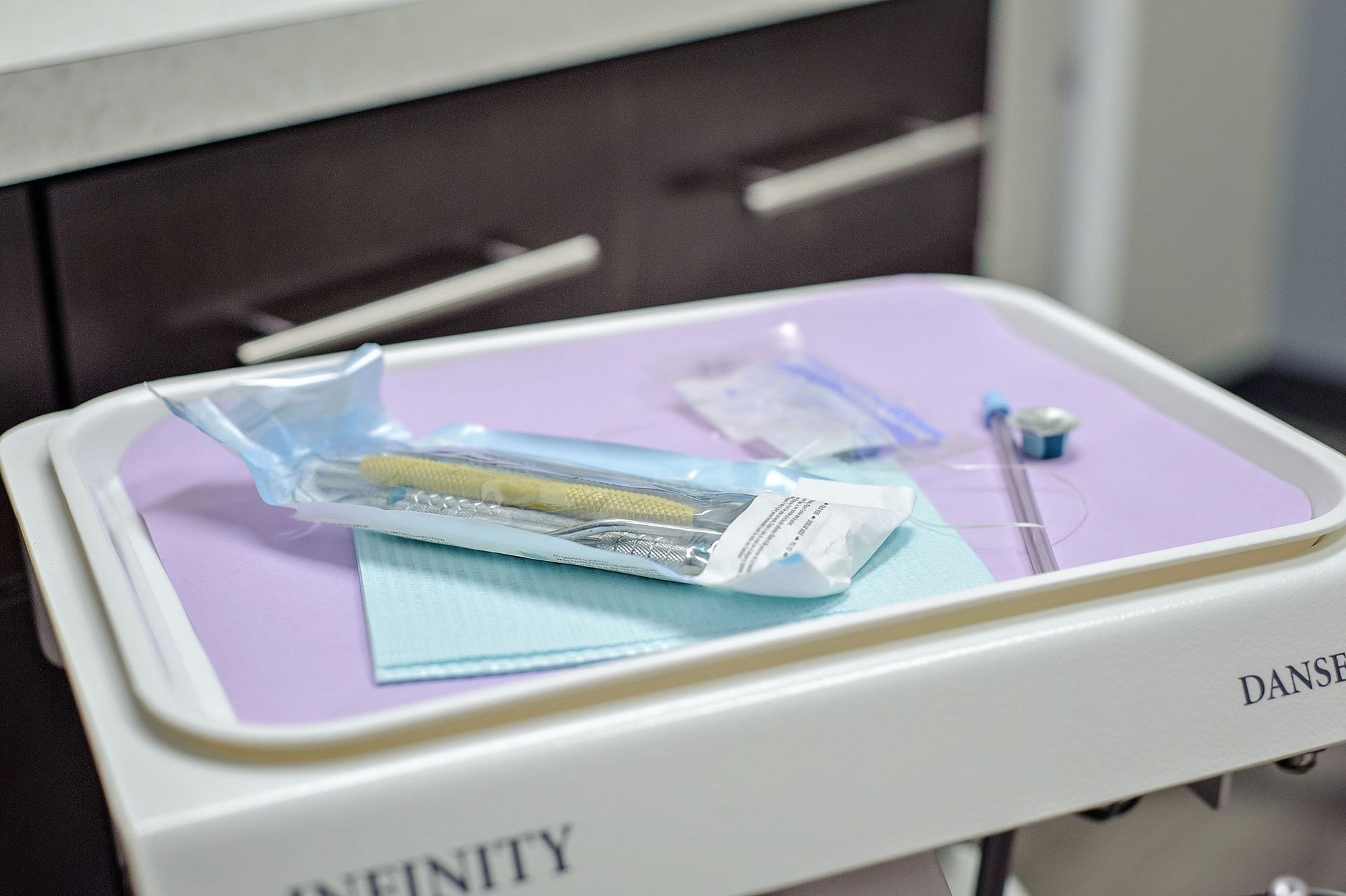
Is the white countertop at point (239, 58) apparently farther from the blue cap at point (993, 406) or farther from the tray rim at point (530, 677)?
the blue cap at point (993, 406)

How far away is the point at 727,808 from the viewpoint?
0.33 metres

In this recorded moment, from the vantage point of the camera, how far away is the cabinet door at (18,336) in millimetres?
614

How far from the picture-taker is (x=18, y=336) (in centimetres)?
63

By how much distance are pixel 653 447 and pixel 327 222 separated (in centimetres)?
32

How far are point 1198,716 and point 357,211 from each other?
0.52 m

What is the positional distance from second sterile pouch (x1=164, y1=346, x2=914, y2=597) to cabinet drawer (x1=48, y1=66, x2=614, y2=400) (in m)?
0.24

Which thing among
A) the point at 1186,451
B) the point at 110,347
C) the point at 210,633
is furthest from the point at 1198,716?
the point at 110,347

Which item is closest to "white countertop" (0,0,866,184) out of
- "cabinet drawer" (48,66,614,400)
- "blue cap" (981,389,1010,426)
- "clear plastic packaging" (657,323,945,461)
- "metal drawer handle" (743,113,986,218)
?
"cabinet drawer" (48,66,614,400)

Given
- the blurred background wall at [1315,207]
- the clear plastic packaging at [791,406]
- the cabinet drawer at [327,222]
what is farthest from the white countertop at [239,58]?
the blurred background wall at [1315,207]

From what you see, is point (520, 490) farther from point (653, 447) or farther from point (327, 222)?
point (327, 222)

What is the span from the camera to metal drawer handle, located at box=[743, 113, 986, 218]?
90cm

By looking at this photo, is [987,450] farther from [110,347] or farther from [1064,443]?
[110,347]

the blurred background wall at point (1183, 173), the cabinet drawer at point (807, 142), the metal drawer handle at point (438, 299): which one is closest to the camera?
the metal drawer handle at point (438, 299)

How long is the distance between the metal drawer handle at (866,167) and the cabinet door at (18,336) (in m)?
0.44
